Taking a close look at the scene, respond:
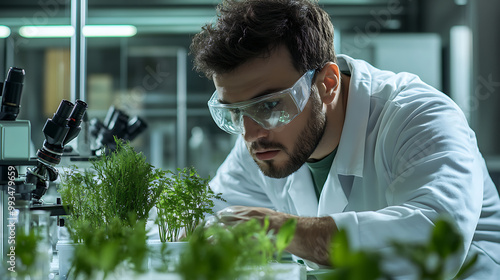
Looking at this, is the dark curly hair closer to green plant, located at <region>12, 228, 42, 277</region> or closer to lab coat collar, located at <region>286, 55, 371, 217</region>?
lab coat collar, located at <region>286, 55, 371, 217</region>

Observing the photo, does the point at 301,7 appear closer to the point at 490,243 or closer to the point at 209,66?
the point at 209,66

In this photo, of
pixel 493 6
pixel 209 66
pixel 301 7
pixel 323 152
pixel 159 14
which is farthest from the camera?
pixel 159 14

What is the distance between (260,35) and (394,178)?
53 cm

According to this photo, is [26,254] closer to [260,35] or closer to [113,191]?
[113,191]

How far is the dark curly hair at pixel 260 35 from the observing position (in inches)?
55.9

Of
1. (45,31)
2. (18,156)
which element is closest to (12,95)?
(18,156)

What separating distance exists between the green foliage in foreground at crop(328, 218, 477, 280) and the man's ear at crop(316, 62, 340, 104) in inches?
46.3

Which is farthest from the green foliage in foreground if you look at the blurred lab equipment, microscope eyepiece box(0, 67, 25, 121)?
the blurred lab equipment

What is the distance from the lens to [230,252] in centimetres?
45

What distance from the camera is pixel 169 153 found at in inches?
163

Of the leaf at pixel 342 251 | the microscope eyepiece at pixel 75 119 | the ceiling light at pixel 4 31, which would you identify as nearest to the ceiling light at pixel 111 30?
the ceiling light at pixel 4 31

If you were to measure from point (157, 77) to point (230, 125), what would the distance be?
9.37 feet

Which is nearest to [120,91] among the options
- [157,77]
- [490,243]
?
[157,77]

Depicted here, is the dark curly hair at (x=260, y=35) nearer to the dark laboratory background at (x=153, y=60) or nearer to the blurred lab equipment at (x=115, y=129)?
the blurred lab equipment at (x=115, y=129)
